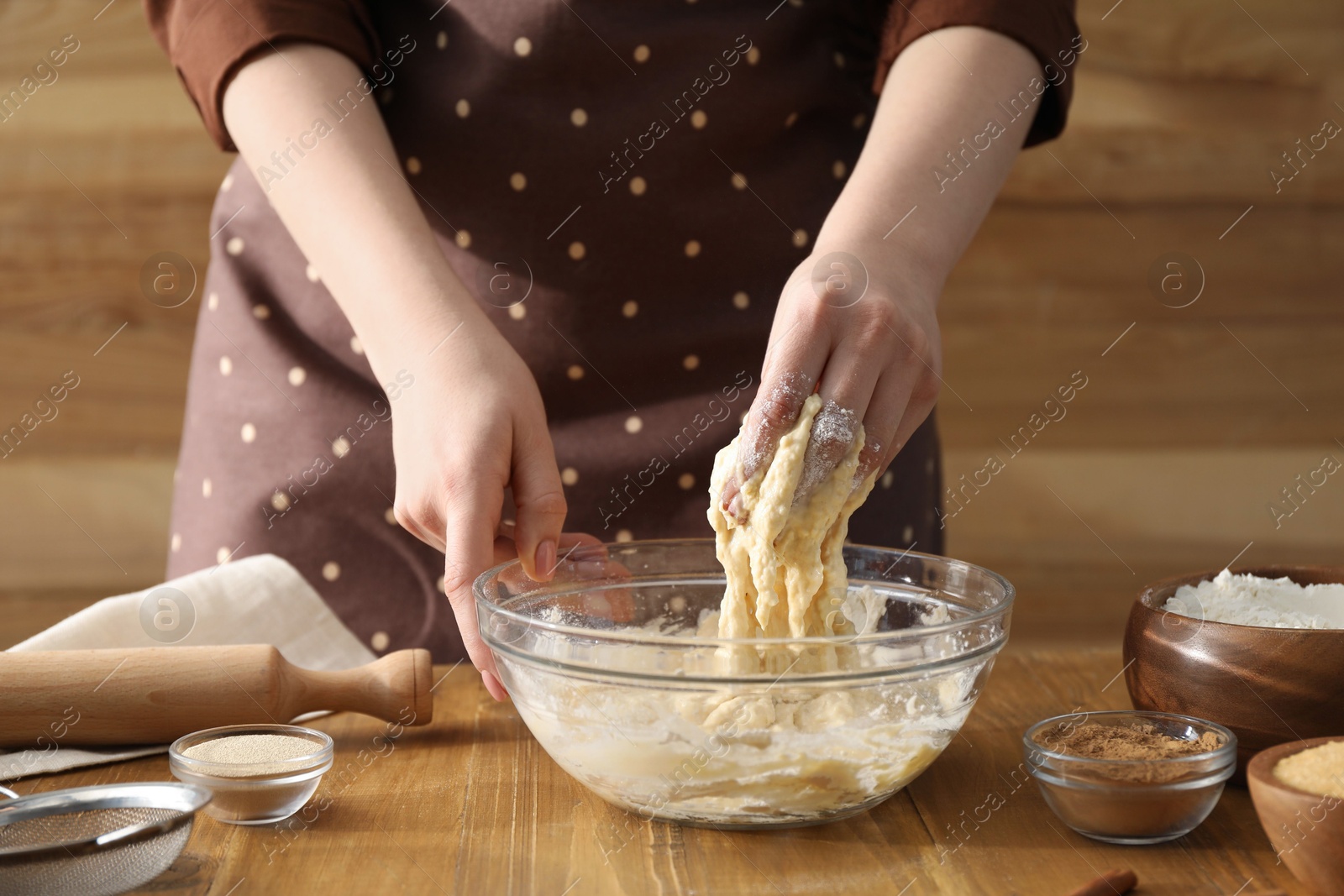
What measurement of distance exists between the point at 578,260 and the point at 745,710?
2.20 feet

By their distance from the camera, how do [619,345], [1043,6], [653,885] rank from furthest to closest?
[619,345] < [1043,6] < [653,885]

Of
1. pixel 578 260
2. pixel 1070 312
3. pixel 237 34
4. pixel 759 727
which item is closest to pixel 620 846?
pixel 759 727

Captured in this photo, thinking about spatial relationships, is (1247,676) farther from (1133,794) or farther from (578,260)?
(578,260)

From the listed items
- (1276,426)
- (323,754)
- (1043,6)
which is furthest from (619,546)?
(1276,426)

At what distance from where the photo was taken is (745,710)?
73 centimetres

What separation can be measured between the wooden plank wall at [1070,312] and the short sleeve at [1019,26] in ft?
3.17

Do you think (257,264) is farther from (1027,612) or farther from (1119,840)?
(1027,612)

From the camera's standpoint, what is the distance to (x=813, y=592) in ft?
2.78

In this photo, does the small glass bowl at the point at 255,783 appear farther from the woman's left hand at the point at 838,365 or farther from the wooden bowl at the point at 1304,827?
the wooden bowl at the point at 1304,827

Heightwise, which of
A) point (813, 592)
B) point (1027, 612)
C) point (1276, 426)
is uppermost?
point (813, 592)

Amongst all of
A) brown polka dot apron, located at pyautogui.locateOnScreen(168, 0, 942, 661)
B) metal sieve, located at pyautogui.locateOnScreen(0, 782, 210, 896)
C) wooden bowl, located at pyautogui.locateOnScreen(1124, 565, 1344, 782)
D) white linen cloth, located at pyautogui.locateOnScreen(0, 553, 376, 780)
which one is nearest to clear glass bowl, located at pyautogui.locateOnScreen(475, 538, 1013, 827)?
wooden bowl, located at pyautogui.locateOnScreen(1124, 565, 1344, 782)

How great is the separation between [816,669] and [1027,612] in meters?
1.65

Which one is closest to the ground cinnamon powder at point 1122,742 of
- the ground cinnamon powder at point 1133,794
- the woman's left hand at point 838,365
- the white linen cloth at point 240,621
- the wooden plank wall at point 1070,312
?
the ground cinnamon powder at point 1133,794

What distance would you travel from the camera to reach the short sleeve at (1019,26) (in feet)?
3.53
